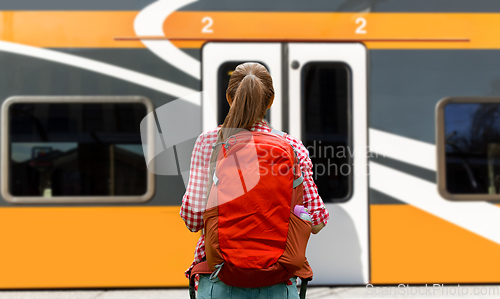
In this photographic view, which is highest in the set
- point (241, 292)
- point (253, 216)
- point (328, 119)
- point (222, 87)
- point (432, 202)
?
point (222, 87)

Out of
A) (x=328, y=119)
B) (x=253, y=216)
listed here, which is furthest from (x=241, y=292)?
(x=328, y=119)

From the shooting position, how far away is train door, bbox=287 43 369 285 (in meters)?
2.80

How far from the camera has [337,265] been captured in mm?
2801

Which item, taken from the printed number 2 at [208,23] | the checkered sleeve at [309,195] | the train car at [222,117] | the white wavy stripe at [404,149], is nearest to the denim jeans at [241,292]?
the checkered sleeve at [309,195]

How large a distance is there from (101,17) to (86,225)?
59.7 inches

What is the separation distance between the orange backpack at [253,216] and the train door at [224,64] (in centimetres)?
164

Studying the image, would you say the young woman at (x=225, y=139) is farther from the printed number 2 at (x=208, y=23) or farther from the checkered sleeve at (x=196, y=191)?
the printed number 2 at (x=208, y=23)

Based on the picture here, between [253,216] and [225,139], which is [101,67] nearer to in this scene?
[225,139]

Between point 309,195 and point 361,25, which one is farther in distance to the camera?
point 361,25

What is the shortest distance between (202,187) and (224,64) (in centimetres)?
174

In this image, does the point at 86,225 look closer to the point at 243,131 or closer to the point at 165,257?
the point at 165,257

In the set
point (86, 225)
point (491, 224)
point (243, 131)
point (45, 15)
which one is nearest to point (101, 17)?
point (45, 15)

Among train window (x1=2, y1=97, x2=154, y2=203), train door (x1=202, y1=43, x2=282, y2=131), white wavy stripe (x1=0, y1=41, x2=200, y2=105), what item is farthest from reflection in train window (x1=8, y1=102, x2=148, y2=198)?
train door (x1=202, y1=43, x2=282, y2=131)

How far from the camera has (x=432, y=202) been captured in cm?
279
